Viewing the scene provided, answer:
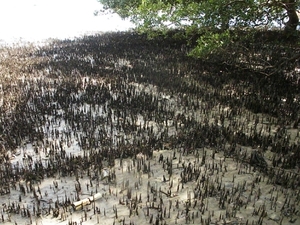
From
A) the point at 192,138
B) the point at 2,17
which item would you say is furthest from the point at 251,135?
the point at 2,17

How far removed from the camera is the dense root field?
3.32m

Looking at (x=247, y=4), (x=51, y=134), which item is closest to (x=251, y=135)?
(x=247, y=4)

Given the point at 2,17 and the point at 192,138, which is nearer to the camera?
the point at 192,138

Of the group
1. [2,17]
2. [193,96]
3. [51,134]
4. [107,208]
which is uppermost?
[2,17]

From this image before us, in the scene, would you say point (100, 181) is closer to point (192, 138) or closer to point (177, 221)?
point (177, 221)

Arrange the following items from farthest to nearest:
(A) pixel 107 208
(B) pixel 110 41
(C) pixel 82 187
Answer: (B) pixel 110 41 < (C) pixel 82 187 < (A) pixel 107 208

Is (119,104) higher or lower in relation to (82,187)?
higher

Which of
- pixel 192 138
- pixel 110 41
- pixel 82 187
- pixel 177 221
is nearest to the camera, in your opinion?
pixel 177 221

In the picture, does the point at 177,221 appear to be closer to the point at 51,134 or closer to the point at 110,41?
the point at 51,134

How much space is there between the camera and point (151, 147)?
180 inches

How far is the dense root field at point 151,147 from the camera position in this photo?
10.9ft

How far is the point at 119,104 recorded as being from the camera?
6.23m

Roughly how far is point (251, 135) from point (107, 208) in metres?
2.77

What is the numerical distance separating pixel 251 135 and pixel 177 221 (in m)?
2.33
